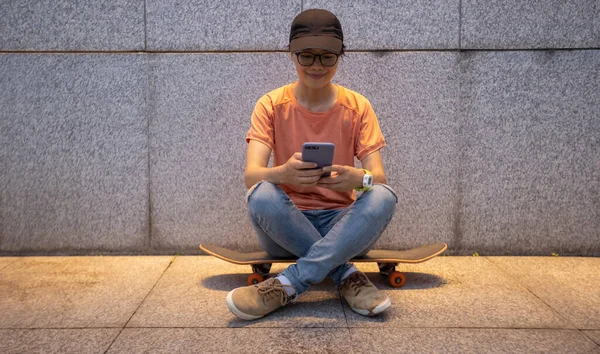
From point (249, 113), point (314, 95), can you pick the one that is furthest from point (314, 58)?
point (249, 113)

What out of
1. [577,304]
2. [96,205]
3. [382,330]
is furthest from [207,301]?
[577,304]

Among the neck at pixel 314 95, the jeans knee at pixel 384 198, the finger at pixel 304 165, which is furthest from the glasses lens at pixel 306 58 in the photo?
the jeans knee at pixel 384 198

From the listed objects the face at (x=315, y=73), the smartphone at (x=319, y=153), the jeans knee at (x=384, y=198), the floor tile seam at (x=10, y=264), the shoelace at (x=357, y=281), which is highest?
the face at (x=315, y=73)

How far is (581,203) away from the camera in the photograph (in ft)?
13.3

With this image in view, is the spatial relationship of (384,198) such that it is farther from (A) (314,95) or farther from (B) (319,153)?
(A) (314,95)

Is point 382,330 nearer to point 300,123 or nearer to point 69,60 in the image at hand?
point 300,123

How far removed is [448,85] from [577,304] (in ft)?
5.73

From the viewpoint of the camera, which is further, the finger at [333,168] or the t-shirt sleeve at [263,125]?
the t-shirt sleeve at [263,125]

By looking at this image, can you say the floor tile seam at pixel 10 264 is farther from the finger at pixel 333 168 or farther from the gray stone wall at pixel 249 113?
the finger at pixel 333 168

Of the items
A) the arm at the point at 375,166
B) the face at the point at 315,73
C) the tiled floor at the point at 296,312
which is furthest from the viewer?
the arm at the point at 375,166

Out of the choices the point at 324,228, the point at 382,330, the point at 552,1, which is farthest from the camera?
the point at 552,1

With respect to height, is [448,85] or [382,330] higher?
[448,85]

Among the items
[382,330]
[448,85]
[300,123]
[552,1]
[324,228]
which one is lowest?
[382,330]

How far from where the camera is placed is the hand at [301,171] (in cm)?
279
